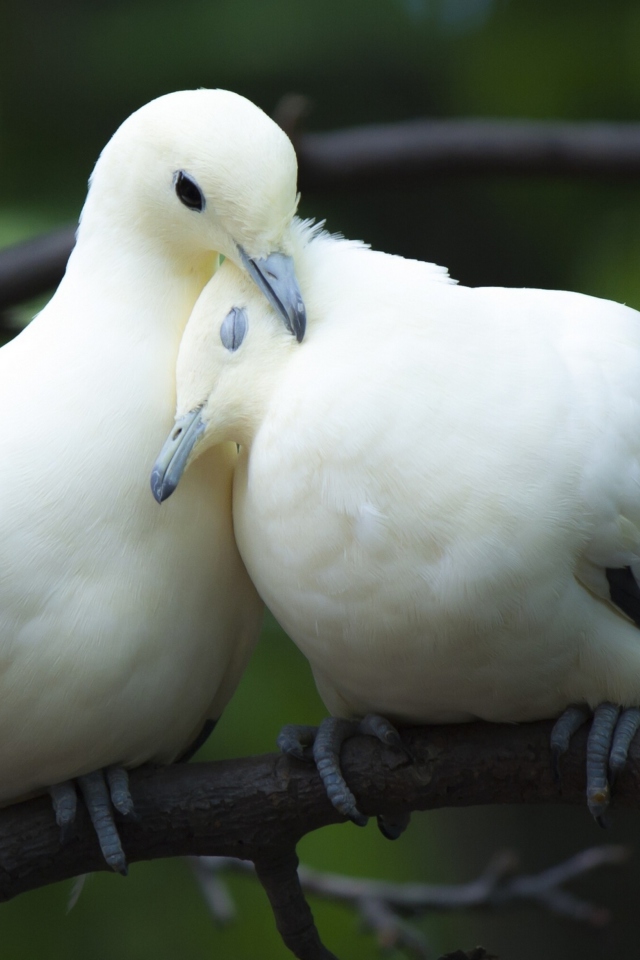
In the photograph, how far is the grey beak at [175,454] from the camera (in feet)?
2.32

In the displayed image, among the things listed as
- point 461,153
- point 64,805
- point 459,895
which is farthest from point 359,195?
point 64,805

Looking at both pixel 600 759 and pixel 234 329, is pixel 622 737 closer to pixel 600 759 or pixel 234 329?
pixel 600 759

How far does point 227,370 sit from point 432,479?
0.16 metres

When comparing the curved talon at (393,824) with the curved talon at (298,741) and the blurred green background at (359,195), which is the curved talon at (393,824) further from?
the blurred green background at (359,195)

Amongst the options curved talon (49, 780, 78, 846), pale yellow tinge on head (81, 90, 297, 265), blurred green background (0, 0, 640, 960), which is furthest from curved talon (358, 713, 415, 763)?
A: blurred green background (0, 0, 640, 960)

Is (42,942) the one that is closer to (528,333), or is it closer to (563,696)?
(563,696)

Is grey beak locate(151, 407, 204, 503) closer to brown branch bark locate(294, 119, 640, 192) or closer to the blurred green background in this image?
brown branch bark locate(294, 119, 640, 192)

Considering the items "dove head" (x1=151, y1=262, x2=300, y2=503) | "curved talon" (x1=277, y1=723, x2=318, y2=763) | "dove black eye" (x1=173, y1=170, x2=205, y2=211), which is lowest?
"curved talon" (x1=277, y1=723, x2=318, y2=763)

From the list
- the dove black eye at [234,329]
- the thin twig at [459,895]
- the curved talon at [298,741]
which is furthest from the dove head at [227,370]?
the thin twig at [459,895]

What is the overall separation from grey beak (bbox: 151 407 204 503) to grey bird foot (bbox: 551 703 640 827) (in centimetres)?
31

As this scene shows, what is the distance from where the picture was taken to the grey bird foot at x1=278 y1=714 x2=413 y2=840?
2.52ft

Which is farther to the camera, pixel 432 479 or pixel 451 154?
pixel 451 154

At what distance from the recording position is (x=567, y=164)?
1471 millimetres

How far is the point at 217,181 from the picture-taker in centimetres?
73
